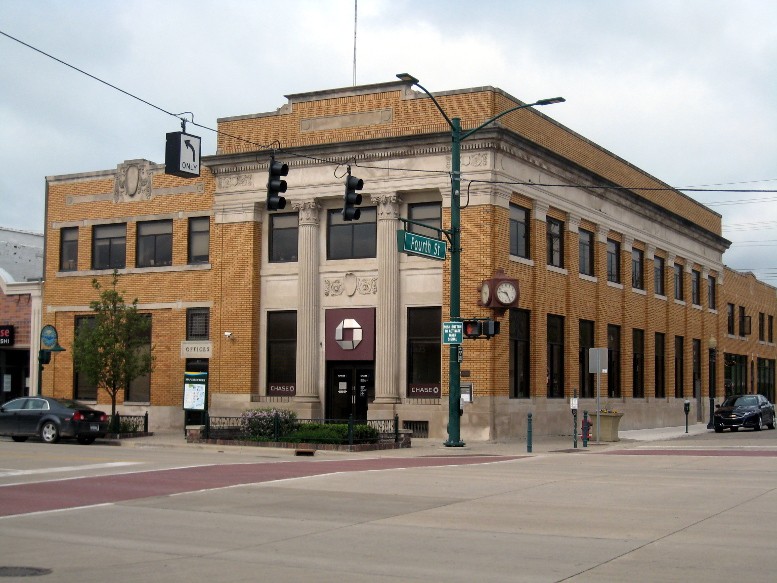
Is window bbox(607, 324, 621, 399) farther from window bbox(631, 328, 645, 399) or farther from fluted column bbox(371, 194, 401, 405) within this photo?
fluted column bbox(371, 194, 401, 405)

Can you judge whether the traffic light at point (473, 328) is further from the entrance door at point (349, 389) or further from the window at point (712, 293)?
the window at point (712, 293)

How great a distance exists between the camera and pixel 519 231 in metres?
36.2

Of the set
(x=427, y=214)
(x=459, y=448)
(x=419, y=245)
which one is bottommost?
(x=459, y=448)

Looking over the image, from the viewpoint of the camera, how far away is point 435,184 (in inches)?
1359

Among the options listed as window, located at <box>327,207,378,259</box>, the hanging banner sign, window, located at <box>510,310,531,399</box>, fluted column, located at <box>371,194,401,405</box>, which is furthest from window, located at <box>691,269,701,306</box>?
the hanging banner sign

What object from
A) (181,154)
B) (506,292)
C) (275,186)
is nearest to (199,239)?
(506,292)

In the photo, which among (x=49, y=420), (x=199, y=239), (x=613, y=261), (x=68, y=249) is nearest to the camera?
(x=49, y=420)

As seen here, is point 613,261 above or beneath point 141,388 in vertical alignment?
above

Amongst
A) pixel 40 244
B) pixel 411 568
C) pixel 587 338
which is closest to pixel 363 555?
pixel 411 568

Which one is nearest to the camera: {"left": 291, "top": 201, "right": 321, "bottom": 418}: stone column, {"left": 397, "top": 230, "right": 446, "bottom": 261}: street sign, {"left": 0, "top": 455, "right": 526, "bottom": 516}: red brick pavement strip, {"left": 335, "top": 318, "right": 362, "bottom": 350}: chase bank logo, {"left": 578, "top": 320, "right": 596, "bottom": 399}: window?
{"left": 0, "top": 455, "right": 526, "bottom": 516}: red brick pavement strip

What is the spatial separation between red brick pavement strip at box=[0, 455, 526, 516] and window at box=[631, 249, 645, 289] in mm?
21874

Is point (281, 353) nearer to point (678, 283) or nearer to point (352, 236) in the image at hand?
point (352, 236)

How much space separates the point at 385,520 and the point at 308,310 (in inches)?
888

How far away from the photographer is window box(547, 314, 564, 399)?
124 ft
